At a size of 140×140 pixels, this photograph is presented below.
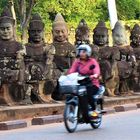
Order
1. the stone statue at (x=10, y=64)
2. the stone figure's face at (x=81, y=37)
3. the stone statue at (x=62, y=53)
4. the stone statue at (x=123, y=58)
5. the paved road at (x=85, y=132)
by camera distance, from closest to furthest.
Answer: the paved road at (x=85, y=132), the stone statue at (x=10, y=64), the stone statue at (x=62, y=53), the stone figure's face at (x=81, y=37), the stone statue at (x=123, y=58)

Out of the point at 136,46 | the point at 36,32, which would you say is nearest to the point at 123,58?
the point at 136,46

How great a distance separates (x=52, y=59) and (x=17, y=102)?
1.48 meters

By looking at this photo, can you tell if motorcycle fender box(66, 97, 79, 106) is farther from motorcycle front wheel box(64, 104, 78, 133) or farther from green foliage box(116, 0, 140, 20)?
green foliage box(116, 0, 140, 20)

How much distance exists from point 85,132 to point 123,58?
7.92m

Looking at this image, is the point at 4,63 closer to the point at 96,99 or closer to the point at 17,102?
the point at 17,102

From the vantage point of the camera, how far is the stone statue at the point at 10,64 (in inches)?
628

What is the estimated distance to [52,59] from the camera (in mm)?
17172

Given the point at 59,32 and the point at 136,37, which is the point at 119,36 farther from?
the point at 59,32

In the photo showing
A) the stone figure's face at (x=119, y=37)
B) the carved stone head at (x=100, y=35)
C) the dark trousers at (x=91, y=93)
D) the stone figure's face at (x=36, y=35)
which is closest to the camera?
the dark trousers at (x=91, y=93)

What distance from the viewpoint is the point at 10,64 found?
1600 centimetres

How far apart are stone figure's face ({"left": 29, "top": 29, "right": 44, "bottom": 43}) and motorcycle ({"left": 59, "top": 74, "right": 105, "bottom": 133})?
396cm

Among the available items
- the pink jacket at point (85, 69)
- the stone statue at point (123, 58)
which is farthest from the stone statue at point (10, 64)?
the stone statue at point (123, 58)

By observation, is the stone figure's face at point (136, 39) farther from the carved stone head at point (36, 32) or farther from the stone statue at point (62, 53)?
the carved stone head at point (36, 32)

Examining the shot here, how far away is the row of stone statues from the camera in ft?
52.9
